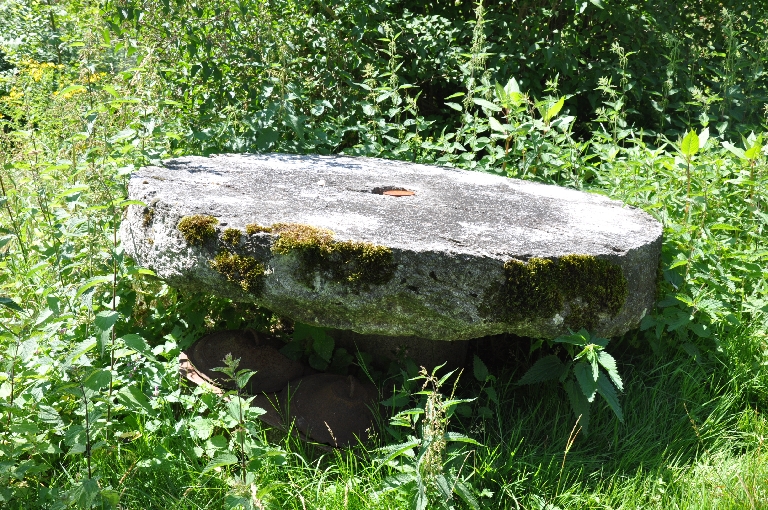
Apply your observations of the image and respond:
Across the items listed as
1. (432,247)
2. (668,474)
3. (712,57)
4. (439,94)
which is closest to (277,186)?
(432,247)

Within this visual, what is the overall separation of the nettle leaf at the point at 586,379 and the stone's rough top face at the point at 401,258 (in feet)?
0.42

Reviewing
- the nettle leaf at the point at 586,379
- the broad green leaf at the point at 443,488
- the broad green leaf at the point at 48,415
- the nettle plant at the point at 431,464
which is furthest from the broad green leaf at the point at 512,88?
the broad green leaf at the point at 48,415

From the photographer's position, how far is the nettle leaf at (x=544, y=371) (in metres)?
2.62

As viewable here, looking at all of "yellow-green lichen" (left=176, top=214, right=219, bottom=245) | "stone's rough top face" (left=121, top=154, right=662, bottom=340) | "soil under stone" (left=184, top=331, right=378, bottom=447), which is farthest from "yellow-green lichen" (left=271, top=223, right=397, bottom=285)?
"soil under stone" (left=184, top=331, right=378, bottom=447)

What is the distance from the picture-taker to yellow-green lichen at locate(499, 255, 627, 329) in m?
2.32

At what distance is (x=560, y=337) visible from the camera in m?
2.40

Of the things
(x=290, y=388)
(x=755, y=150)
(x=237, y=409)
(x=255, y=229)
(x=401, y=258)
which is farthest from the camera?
(x=755, y=150)

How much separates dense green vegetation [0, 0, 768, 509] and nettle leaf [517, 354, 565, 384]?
0.05 m

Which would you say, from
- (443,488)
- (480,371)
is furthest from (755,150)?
(443,488)

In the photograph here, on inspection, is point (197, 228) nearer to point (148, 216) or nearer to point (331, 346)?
point (148, 216)

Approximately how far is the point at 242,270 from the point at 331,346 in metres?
Result: 0.65

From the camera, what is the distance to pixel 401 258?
2.28 m

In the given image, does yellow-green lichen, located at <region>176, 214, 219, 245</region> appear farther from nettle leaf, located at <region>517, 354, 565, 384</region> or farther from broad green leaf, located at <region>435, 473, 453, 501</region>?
nettle leaf, located at <region>517, 354, 565, 384</region>

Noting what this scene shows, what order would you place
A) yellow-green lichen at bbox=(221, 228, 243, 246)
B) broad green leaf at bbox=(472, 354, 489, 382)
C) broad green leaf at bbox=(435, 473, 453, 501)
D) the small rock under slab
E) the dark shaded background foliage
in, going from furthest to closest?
the dark shaded background foliage
broad green leaf at bbox=(472, 354, 489, 382)
the small rock under slab
yellow-green lichen at bbox=(221, 228, 243, 246)
broad green leaf at bbox=(435, 473, 453, 501)
